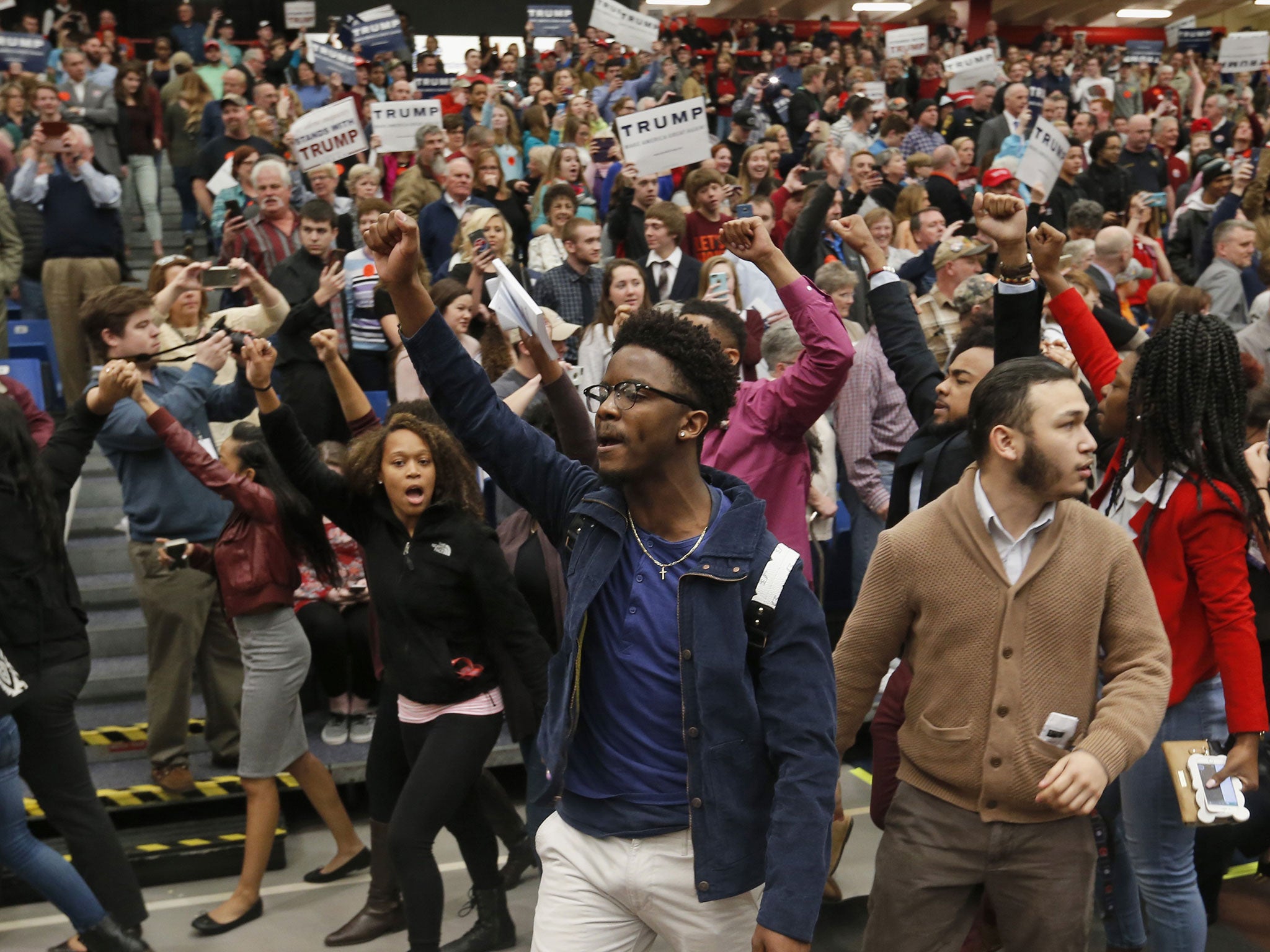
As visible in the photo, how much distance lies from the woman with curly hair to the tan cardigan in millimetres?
1473

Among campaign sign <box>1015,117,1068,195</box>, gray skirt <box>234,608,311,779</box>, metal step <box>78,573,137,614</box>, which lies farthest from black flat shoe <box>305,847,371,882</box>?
campaign sign <box>1015,117,1068,195</box>

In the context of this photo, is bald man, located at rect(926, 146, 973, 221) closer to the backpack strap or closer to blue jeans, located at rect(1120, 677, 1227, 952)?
blue jeans, located at rect(1120, 677, 1227, 952)

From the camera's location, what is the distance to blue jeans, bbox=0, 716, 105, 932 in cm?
412

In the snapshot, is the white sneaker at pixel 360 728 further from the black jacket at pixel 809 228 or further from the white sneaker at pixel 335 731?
the black jacket at pixel 809 228

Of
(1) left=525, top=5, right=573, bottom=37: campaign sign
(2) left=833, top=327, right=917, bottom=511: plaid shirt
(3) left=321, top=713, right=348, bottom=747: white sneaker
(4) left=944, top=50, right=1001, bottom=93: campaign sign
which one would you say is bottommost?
(3) left=321, top=713, right=348, bottom=747: white sneaker

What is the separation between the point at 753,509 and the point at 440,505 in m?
1.86

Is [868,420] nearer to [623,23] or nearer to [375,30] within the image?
[623,23]

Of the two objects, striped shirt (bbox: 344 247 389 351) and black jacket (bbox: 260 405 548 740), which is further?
striped shirt (bbox: 344 247 389 351)

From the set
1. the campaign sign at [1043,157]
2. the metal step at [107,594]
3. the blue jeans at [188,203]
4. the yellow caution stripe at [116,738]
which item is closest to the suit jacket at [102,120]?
the blue jeans at [188,203]

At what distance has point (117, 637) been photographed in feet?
22.3

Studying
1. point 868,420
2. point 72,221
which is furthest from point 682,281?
point 72,221

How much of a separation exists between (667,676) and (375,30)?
14668mm

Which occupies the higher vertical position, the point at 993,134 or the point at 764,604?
the point at 764,604

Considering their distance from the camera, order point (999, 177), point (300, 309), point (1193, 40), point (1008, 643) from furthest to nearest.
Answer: point (1193, 40) < point (999, 177) < point (300, 309) < point (1008, 643)
